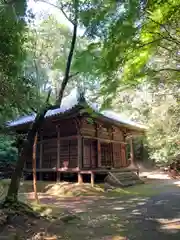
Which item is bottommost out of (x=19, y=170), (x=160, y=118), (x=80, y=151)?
(x=19, y=170)

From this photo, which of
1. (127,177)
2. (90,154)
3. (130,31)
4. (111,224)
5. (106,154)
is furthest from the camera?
(106,154)

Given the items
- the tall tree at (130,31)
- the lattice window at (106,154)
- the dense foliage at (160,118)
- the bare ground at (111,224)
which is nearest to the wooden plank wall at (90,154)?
the lattice window at (106,154)

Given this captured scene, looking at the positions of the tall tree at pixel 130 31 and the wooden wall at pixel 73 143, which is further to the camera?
the wooden wall at pixel 73 143

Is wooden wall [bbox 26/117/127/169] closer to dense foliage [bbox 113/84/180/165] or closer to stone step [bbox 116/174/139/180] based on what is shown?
stone step [bbox 116/174/139/180]

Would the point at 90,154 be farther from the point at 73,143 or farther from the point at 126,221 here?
the point at 126,221

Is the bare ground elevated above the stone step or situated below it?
below

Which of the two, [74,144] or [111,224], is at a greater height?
[74,144]

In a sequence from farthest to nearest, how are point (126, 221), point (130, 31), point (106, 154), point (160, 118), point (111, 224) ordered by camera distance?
point (160, 118), point (106, 154), point (126, 221), point (111, 224), point (130, 31)

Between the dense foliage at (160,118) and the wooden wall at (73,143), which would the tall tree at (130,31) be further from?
the wooden wall at (73,143)

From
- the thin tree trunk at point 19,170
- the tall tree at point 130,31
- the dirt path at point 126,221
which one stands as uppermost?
the tall tree at point 130,31

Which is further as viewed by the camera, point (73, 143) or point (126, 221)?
point (73, 143)

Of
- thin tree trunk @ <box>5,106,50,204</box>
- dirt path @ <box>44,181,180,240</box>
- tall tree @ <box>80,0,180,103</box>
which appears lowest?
dirt path @ <box>44,181,180,240</box>

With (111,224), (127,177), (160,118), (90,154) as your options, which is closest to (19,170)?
(111,224)

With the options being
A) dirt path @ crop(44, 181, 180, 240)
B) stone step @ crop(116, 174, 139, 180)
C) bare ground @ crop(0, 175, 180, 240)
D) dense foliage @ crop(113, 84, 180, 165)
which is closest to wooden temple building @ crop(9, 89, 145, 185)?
stone step @ crop(116, 174, 139, 180)
